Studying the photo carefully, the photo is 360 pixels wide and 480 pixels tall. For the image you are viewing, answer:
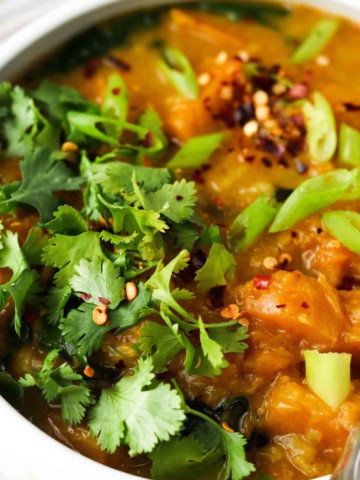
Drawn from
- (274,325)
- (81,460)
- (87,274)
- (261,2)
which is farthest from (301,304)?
(261,2)

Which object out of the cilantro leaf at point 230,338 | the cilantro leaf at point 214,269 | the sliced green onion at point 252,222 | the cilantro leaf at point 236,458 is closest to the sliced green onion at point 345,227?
the sliced green onion at point 252,222

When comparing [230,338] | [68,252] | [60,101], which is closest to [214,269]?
[230,338]

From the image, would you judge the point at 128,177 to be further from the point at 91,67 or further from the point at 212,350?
the point at 91,67

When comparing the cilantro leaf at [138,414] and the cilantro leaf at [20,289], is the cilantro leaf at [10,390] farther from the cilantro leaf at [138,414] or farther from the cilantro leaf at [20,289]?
the cilantro leaf at [138,414]

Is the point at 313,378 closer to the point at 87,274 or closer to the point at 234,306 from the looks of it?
the point at 234,306

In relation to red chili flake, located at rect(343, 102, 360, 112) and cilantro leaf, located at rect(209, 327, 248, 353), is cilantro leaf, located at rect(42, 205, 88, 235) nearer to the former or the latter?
cilantro leaf, located at rect(209, 327, 248, 353)

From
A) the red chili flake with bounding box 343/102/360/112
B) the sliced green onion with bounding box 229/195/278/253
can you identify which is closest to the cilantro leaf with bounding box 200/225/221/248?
the sliced green onion with bounding box 229/195/278/253
